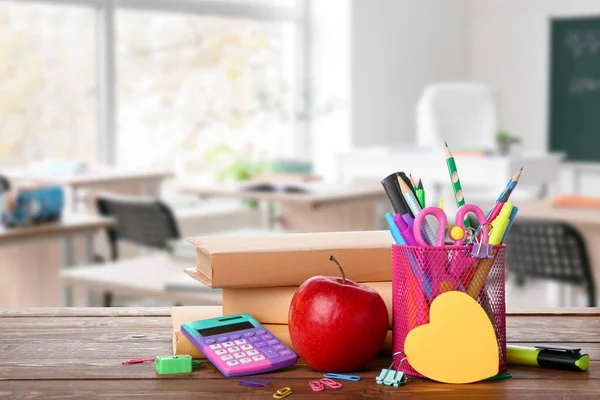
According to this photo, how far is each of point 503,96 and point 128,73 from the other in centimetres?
335

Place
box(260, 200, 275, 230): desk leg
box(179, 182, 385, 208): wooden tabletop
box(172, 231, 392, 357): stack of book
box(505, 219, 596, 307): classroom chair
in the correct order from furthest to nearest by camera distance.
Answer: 1. box(260, 200, 275, 230): desk leg
2. box(179, 182, 385, 208): wooden tabletop
3. box(505, 219, 596, 307): classroom chair
4. box(172, 231, 392, 357): stack of book

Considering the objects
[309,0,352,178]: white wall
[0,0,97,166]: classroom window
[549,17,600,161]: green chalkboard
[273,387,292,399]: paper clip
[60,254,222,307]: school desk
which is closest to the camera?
[273,387,292,399]: paper clip

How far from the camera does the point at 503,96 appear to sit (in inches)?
316

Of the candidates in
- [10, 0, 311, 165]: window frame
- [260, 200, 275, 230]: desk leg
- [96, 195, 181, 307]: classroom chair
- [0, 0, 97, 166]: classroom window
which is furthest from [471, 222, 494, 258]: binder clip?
[10, 0, 311, 165]: window frame

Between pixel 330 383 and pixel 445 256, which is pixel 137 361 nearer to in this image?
pixel 330 383

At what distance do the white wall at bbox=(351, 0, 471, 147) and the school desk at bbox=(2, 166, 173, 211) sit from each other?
7.39ft

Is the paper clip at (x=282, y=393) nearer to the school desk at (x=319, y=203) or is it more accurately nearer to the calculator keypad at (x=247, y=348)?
the calculator keypad at (x=247, y=348)

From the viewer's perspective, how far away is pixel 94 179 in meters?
4.77

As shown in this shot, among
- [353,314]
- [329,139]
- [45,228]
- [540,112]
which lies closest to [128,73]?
[329,139]

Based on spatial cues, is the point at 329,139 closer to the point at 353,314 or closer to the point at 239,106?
the point at 239,106

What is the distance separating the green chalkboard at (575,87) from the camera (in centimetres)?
757

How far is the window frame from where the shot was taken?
19.7ft

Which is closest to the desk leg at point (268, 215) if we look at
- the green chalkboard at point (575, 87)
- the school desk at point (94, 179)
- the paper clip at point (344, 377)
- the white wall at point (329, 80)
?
the school desk at point (94, 179)

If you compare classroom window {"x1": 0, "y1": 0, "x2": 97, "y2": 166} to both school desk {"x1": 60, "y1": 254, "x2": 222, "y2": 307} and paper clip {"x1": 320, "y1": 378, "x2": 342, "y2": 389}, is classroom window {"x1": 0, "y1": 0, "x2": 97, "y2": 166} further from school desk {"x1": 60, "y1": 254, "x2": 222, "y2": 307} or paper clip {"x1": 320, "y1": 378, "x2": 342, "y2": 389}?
paper clip {"x1": 320, "y1": 378, "x2": 342, "y2": 389}
